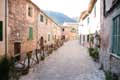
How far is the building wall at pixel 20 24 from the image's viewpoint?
15523 mm

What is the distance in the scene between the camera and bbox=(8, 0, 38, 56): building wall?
50.9ft

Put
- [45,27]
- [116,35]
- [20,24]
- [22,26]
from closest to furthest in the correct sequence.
A: 1. [116,35]
2. [20,24]
3. [22,26]
4. [45,27]

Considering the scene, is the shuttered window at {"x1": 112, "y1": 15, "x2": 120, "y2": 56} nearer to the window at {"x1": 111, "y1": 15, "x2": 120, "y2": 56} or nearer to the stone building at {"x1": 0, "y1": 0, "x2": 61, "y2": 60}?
the window at {"x1": 111, "y1": 15, "x2": 120, "y2": 56}

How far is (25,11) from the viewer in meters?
19.2

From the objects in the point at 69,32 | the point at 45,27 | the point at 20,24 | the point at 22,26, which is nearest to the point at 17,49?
the point at 20,24

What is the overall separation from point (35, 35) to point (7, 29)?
30.0ft

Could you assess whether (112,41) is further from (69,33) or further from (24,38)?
(69,33)

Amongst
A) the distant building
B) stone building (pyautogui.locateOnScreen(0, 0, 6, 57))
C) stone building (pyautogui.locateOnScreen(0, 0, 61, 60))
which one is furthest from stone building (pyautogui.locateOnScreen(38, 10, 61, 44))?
the distant building

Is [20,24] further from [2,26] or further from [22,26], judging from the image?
→ [2,26]

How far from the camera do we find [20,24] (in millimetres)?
17844

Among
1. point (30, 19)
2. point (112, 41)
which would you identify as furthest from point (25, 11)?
point (112, 41)

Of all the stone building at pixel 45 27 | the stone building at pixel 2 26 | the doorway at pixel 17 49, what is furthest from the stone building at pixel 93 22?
the stone building at pixel 2 26

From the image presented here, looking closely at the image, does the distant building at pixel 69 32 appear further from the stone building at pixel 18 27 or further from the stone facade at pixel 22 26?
the stone building at pixel 18 27

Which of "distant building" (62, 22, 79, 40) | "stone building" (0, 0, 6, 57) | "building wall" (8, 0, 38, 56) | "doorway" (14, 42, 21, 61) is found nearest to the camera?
"stone building" (0, 0, 6, 57)
